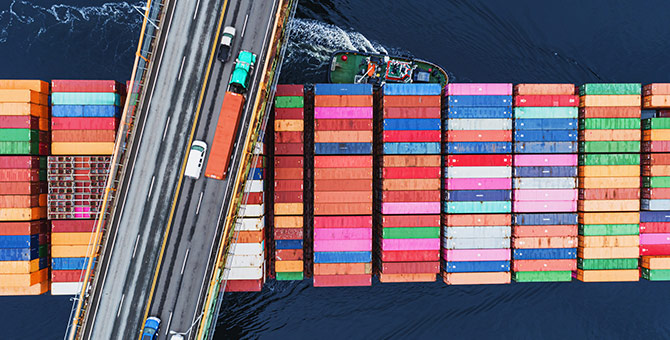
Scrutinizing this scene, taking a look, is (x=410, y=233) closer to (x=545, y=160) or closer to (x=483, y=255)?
(x=483, y=255)

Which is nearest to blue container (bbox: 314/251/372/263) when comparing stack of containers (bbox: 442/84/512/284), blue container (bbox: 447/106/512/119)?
stack of containers (bbox: 442/84/512/284)

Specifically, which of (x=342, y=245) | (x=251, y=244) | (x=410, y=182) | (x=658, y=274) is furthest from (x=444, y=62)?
(x=658, y=274)

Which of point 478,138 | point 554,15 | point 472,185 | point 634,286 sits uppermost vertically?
point 554,15

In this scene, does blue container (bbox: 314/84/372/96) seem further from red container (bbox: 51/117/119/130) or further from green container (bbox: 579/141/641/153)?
green container (bbox: 579/141/641/153)

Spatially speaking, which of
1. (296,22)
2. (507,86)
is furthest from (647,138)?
(296,22)

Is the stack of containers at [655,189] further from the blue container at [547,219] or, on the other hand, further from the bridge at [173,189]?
the bridge at [173,189]

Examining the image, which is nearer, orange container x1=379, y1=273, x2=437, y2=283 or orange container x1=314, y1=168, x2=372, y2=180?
orange container x1=314, y1=168, x2=372, y2=180

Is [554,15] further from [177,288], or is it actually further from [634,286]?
[177,288]
